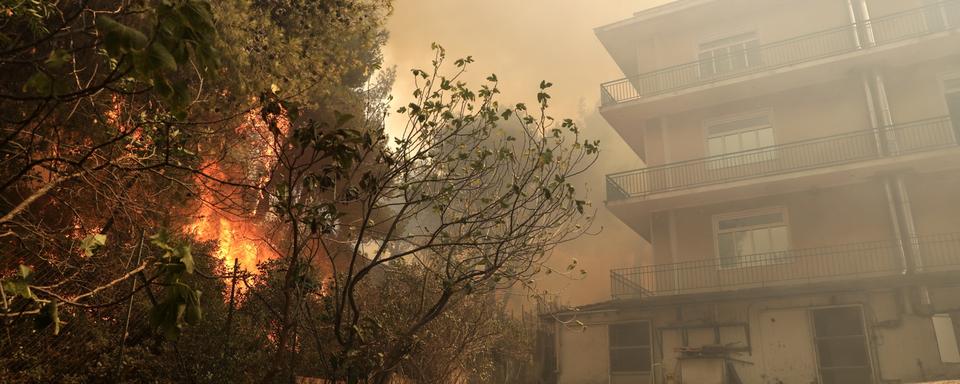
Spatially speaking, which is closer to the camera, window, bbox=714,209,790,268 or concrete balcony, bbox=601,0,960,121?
concrete balcony, bbox=601,0,960,121

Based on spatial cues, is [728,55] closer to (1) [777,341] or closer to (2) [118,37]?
(1) [777,341]

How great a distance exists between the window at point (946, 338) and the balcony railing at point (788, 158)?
12.7 feet

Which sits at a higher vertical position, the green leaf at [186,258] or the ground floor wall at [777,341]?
the ground floor wall at [777,341]

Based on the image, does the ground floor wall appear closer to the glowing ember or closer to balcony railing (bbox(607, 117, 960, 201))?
balcony railing (bbox(607, 117, 960, 201))

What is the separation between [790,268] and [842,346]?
2110mm

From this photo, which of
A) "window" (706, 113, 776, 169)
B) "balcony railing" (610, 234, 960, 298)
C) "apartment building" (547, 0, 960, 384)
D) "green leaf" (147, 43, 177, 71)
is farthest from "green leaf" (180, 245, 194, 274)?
"window" (706, 113, 776, 169)

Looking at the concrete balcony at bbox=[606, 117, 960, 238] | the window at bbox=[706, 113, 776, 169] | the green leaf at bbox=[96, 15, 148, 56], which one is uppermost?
the window at bbox=[706, 113, 776, 169]

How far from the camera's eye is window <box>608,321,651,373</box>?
17.0m

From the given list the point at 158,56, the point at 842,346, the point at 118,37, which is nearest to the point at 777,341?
the point at 842,346

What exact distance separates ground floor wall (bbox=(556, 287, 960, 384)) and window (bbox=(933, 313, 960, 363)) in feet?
0.07

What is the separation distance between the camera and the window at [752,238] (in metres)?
16.2

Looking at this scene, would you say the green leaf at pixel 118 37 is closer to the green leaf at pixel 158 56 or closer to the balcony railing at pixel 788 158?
the green leaf at pixel 158 56

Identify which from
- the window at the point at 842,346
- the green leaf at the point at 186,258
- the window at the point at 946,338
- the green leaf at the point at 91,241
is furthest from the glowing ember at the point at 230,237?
the window at the point at 946,338

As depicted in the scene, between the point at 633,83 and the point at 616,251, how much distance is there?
27.7 feet
